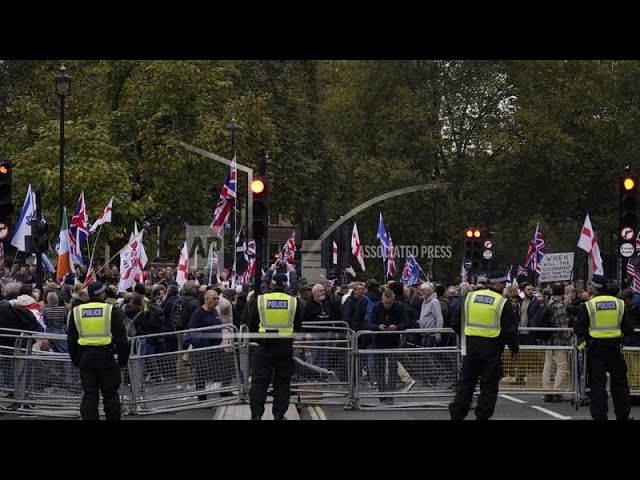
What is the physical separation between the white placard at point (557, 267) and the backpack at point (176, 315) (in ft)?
55.0

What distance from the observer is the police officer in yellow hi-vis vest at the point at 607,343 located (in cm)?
1692

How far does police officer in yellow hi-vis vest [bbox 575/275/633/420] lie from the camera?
16.9 metres

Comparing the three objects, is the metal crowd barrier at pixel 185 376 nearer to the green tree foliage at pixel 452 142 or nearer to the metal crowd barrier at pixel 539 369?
the metal crowd barrier at pixel 539 369

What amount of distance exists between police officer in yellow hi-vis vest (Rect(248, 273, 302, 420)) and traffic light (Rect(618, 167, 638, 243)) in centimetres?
716

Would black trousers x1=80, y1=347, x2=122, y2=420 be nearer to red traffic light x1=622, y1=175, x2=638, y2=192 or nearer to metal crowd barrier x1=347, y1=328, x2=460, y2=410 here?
metal crowd barrier x1=347, y1=328, x2=460, y2=410

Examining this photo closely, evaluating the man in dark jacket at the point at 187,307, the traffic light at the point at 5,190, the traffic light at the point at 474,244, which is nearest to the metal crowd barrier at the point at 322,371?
the man in dark jacket at the point at 187,307

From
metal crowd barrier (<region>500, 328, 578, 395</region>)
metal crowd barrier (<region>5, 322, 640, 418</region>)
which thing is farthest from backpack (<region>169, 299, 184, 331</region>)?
metal crowd barrier (<region>500, 328, 578, 395</region>)

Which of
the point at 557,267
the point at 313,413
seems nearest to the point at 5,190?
the point at 313,413

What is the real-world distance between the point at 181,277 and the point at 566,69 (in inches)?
1823

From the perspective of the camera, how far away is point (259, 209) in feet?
63.9

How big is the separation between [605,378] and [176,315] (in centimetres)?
785

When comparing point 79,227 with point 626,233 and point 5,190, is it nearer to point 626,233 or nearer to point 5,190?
point 5,190
